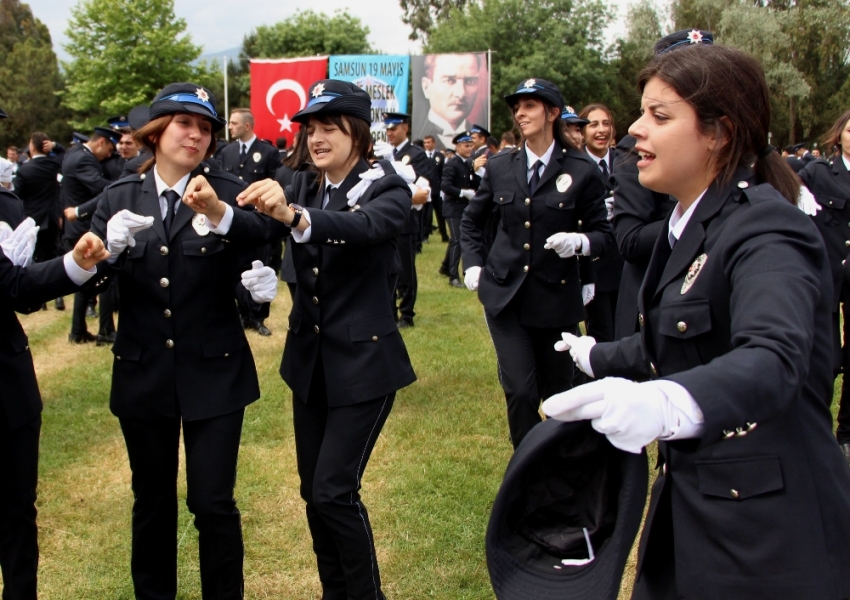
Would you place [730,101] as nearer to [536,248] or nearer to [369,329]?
[369,329]

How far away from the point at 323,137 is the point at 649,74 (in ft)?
5.16

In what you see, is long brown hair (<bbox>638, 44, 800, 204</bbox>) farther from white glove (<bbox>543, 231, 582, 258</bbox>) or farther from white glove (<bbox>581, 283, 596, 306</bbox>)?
white glove (<bbox>581, 283, 596, 306</bbox>)

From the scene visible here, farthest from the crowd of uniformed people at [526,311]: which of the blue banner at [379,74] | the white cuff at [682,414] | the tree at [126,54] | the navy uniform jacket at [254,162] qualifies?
the tree at [126,54]

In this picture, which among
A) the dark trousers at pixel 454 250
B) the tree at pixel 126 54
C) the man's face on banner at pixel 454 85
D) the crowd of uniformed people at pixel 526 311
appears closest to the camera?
the crowd of uniformed people at pixel 526 311

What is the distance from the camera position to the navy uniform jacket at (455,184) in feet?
41.3

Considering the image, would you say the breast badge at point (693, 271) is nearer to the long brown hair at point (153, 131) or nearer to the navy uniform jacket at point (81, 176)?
the long brown hair at point (153, 131)

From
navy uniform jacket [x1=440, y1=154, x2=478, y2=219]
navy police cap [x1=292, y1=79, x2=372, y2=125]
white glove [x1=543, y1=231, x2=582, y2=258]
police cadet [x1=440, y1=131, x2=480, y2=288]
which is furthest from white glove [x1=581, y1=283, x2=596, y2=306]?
navy uniform jacket [x1=440, y1=154, x2=478, y2=219]

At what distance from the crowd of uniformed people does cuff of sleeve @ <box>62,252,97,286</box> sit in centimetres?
1

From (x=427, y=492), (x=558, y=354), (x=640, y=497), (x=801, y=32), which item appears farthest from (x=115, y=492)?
(x=801, y=32)

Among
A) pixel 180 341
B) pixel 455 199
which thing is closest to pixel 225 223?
pixel 180 341

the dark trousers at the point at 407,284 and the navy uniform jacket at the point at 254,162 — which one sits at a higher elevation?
the navy uniform jacket at the point at 254,162

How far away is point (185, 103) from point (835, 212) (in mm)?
4615

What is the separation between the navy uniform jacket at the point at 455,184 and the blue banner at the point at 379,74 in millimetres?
6789

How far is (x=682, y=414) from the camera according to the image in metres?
1.49
